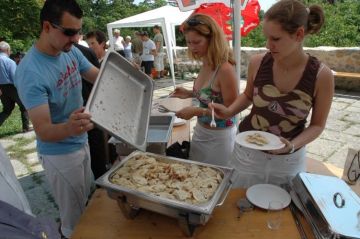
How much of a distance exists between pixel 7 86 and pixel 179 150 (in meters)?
4.01

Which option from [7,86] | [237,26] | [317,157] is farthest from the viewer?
[7,86]

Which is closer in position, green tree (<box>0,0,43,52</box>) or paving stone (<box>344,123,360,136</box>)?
paving stone (<box>344,123,360,136</box>)

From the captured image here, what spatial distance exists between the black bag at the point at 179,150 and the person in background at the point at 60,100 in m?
0.50

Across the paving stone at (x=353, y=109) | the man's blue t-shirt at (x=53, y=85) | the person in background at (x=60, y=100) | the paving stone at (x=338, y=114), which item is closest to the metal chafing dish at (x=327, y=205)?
the person in background at (x=60, y=100)

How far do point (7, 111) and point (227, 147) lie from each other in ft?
14.8

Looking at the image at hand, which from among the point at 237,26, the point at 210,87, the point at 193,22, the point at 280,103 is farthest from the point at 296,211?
the point at 237,26

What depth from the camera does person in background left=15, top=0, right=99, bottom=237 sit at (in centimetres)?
126

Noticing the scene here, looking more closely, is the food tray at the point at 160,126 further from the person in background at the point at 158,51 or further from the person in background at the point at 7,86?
the person in background at the point at 158,51

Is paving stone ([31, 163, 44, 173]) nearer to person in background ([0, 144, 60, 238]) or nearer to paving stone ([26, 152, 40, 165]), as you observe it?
paving stone ([26, 152, 40, 165])

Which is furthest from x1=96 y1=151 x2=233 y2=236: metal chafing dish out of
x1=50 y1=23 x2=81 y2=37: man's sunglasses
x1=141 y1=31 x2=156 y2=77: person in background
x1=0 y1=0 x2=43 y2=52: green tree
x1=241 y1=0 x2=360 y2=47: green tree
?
x1=0 y1=0 x2=43 y2=52: green tree

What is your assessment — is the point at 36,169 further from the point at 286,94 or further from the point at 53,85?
the point at 286,94

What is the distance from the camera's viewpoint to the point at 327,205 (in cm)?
112

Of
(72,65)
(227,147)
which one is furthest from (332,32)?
(72,65)

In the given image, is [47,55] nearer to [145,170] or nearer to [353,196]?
[145,170]
